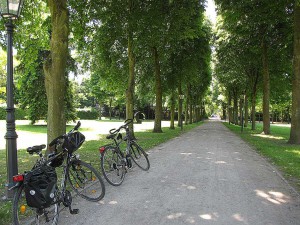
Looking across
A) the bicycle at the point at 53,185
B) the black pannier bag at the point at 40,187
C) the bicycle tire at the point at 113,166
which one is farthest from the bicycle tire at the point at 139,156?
the black pannier bag at the point at 40,187

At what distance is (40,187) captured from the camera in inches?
155

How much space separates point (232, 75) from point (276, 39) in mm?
9561

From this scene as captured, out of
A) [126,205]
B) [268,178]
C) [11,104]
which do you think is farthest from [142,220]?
[268,178]

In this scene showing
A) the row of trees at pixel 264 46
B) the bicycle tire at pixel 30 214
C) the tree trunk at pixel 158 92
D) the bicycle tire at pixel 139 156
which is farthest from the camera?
the tree trunk at pixel 158 92

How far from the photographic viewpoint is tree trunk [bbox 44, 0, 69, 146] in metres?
8.49

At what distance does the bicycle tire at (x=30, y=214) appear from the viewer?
3977mm

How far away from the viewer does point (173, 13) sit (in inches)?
688

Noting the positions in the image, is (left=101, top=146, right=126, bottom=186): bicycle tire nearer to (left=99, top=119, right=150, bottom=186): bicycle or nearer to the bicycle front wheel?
(left=99, top=119, right=150, bottom=186): bicycle

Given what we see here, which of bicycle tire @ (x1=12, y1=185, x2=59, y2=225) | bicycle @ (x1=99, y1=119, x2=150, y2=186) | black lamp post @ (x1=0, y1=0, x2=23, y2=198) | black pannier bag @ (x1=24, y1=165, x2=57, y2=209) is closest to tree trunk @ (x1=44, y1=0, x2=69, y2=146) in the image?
bicycle @ (x1=99, y1=119, x2=150, y2=186)

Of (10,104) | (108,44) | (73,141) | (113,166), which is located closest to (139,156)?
(113,166)

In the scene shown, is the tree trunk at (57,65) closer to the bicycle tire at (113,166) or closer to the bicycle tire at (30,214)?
the bicycle tire at (113,166)

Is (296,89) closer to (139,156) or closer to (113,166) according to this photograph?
(139,156)

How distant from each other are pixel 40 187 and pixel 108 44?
15.8 m

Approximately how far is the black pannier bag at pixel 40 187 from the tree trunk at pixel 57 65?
4.70 metres
